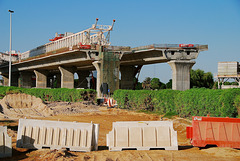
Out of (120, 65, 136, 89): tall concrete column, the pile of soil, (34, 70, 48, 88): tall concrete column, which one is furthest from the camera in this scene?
(34, 70, 48, 88): tall concrete column

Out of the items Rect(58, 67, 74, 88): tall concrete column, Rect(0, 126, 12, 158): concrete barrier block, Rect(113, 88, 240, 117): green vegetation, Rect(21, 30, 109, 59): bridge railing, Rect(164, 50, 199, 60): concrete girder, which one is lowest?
Rect(0, 126, 12, 158): concrete barrier block

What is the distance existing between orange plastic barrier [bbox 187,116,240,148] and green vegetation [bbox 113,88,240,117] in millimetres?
3851

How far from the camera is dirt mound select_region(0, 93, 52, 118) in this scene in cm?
2452

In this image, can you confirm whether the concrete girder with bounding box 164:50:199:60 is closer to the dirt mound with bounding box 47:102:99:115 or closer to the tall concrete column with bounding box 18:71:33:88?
the dirt mound with bounding box 47:102:99:115

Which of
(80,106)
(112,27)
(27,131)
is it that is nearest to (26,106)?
(80,106)

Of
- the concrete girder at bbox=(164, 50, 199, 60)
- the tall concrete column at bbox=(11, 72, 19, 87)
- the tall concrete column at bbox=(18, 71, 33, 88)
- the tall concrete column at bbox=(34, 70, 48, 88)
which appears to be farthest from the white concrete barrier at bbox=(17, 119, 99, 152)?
the tall concrete column at bbox=(11, 72, 19, 87)

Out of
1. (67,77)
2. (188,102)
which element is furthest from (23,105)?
(67,77)

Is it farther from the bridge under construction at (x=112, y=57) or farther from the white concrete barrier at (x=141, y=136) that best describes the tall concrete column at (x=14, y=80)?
the white concrete barrier at (x=141, y=136)

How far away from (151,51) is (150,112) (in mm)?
24594

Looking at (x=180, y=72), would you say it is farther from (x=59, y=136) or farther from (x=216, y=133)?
(x=59, y=136)

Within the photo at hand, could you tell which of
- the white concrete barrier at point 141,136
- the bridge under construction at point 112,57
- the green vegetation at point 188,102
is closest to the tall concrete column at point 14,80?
the bridge under construction at point 112,57

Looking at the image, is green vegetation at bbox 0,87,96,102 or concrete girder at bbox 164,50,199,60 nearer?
green vegetation at bbox 0,87,96,102

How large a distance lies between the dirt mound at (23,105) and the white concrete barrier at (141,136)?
15.7 metres

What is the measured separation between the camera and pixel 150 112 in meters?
24.1
